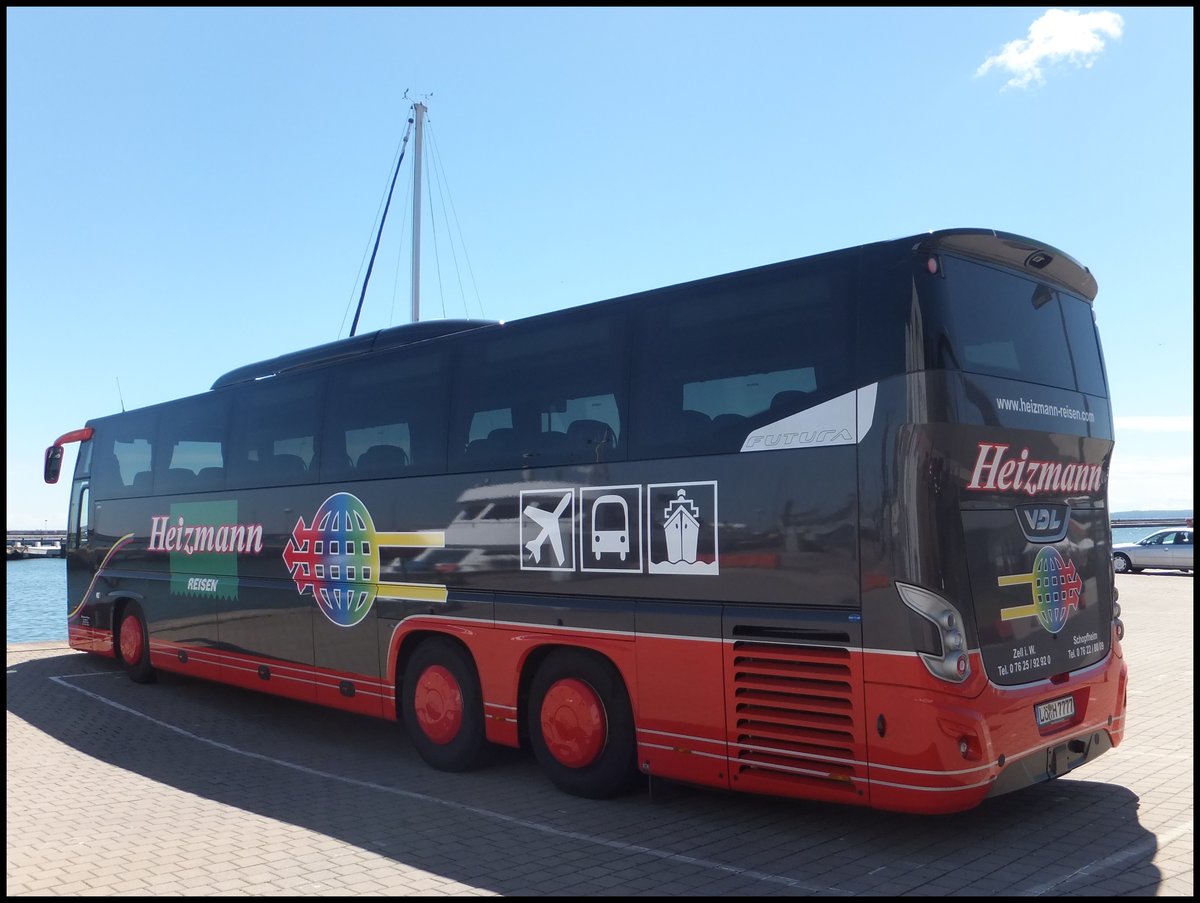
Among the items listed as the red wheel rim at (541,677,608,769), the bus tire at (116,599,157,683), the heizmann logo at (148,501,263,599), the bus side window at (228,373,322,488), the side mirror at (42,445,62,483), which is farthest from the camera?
the side mirror at (42,445,62,483)

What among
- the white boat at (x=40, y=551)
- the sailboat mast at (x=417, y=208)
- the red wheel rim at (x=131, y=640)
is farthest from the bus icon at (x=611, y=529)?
the white boat at (x=40, y=551)

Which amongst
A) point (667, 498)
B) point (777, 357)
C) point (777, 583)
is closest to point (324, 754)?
point (667, 498)

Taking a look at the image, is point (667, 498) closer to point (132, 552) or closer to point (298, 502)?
point (298, 502)

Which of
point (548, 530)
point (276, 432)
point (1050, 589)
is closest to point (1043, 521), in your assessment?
point (1050, 589)

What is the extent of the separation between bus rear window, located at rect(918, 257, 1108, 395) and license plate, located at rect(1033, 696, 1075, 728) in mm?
2012

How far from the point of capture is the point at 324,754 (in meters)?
9.39

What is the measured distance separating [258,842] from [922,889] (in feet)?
13.0

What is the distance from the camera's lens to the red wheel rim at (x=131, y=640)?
43.9ft

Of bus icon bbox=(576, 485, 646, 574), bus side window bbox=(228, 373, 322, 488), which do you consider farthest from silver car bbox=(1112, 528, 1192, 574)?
bus icon bbox=(576, 485, 646, 574)

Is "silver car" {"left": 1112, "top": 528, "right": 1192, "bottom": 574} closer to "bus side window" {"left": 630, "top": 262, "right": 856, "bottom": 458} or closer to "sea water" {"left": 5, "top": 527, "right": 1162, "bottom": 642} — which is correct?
"sea water" {"left": 5, "top": 527, "right": 1162, "bottom": 642}

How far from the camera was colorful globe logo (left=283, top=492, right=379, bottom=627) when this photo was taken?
A: 30.4ft

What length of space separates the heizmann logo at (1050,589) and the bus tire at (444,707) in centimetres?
421

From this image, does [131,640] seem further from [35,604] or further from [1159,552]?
[35,604]

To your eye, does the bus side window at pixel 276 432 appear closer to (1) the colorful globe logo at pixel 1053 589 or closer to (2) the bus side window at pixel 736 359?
(2) the bus side window at pixel 736 359
